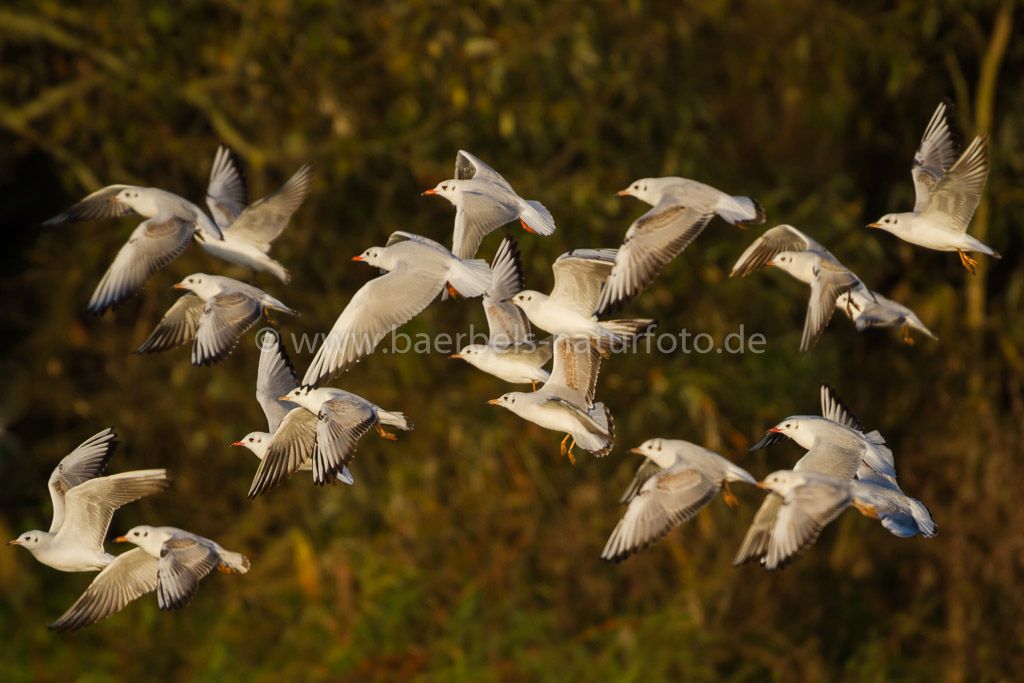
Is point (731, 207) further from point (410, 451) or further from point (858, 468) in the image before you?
point (410, 451)


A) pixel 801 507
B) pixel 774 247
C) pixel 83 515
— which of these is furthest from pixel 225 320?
pixel 801 507

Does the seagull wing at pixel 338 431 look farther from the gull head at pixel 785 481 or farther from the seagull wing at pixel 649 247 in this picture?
the gull head at pixel 785 481

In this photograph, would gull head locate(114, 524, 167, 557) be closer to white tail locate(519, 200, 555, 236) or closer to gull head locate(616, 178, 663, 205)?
white tail locate(519, 200, 555, 236)

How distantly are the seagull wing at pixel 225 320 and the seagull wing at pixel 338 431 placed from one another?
1.50 ft

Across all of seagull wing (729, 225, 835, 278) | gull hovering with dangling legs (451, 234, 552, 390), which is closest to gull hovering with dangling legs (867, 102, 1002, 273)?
seagull wing (729, 225, 835, 278)

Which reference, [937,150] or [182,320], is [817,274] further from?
[182,320]

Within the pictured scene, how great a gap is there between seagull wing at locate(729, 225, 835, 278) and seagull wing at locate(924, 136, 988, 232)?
1.10 feet

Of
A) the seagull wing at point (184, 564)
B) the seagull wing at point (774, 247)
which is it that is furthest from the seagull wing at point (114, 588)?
the seagull wing at point (774, 247)

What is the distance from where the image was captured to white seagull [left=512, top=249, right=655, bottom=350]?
150 inches

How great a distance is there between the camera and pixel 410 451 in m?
7.46

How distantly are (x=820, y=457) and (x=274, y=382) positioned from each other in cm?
157

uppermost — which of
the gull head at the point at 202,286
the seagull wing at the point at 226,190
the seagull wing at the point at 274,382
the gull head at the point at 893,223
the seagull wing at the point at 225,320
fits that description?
the gull head at the point at 893,223

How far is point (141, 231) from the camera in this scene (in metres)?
3.94

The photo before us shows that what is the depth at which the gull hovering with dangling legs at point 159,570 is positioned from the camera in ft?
11.3
